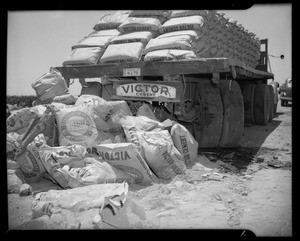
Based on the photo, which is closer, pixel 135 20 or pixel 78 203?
pixel 78 203

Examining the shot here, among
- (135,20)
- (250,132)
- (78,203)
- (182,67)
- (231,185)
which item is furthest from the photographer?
(250,132)

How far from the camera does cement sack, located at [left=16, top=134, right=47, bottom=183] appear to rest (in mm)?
2846

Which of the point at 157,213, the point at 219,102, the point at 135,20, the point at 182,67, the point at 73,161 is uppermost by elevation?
the point at 135,20

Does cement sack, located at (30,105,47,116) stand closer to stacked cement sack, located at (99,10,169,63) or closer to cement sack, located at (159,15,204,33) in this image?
stacked cement sack, located at (99,10,169,63)

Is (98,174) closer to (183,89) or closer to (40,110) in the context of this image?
(40,110)

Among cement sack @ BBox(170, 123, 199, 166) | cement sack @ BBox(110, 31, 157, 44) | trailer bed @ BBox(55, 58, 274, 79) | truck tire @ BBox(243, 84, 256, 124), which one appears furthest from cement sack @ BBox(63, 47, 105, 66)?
truck tire @ BBox(243, 84, 256, 124)

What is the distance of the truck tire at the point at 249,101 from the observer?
259 inches

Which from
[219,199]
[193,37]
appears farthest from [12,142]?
[193,37]

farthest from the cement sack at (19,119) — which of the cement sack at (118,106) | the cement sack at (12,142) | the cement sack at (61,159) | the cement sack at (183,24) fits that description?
the cement sack at (183,24)

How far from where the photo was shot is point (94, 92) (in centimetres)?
419

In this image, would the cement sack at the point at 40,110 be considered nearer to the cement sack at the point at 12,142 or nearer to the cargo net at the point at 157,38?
the cement sack at the point at 12,142
